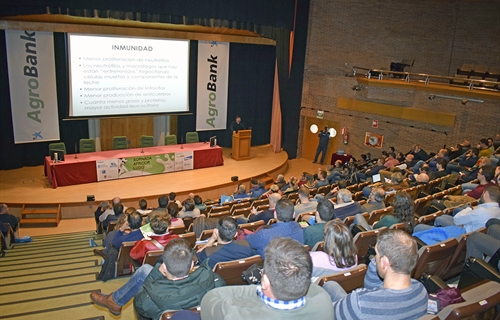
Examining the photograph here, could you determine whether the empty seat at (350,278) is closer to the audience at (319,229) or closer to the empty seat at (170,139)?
the audience at (319,229)

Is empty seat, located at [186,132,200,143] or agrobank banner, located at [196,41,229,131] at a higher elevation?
agrobank banner, located at [196,41,229,131]

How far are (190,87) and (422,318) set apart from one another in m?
12.5

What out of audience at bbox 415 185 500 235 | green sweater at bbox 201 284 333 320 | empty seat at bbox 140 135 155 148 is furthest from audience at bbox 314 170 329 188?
green sweater at bbox 201 284 333 320

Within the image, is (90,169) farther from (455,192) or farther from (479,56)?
(479,56)

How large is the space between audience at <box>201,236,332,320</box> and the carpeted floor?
2.35 meters

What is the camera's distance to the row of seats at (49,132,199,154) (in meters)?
10.9

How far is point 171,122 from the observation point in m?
13.7

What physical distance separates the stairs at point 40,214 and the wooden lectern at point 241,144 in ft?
18.1

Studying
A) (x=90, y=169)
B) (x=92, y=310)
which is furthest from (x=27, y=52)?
(x=92, y=310)

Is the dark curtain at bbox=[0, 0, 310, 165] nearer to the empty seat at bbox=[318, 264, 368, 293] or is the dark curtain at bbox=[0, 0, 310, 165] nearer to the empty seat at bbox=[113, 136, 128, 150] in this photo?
the empty seat at bbox=[113, 136, 128, 150]

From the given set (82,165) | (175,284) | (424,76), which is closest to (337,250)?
(175,284)

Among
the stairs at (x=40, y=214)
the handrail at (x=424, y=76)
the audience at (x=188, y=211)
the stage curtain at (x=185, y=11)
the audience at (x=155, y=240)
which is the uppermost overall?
the stage curtain at (x=185, y=11)

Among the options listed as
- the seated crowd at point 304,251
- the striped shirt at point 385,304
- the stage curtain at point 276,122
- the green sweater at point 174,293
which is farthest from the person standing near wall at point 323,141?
the striped shirt at point 385,304

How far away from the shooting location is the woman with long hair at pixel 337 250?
120 inches
